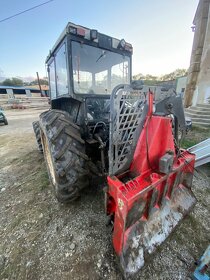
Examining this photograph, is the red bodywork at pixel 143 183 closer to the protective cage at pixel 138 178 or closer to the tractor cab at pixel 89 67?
the protective cage at pixel 138 178

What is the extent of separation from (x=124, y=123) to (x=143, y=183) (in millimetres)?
576

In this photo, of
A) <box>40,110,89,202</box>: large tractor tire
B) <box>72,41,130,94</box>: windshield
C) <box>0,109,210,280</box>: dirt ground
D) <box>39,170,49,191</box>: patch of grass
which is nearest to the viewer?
<box>0,109,210,280</box>: dirt ground

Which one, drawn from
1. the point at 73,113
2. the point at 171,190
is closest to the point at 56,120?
the point at 73,113

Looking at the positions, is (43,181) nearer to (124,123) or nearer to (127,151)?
(127,151)

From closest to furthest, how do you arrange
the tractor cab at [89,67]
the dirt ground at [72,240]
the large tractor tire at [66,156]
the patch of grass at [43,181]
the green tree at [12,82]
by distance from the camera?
the dirt ground at [72,240] < the large tractor tire at [66,156] < the tractor cab at [89,67] < the patch of grass at [43,181] < the green tree at [12,82]

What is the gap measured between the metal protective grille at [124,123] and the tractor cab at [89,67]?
0.82 m

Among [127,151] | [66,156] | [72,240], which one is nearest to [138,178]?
[127,151]

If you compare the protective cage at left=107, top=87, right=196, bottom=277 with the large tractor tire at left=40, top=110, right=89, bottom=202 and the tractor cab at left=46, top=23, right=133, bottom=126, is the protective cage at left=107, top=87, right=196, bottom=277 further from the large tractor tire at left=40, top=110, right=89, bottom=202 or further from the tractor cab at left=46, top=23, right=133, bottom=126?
the tractor cab at left=46, top=23, right=133, bottom=126

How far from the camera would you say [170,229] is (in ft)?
4.91

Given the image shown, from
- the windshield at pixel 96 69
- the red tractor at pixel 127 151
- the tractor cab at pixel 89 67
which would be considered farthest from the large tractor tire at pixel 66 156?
the windshield at pixel 96 69

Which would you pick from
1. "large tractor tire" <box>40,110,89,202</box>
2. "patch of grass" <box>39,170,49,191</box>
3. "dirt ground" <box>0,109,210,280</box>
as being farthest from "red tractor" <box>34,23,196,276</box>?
"patch of grass" <box>39,170,49,191</box>

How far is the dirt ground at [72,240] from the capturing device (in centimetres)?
127

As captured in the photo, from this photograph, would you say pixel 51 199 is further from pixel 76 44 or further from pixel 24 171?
pixel 76 44

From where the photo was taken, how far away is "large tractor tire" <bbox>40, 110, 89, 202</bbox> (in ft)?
5.05
